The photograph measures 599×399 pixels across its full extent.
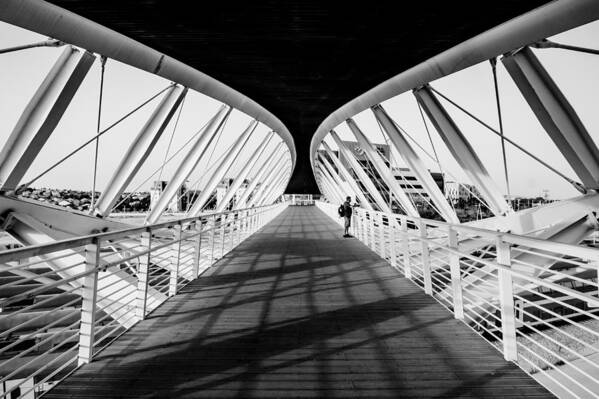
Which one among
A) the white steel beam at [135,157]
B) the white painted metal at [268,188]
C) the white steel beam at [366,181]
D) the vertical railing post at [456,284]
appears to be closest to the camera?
the vertical railing post at [456,284]

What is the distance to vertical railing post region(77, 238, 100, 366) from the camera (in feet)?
11.5

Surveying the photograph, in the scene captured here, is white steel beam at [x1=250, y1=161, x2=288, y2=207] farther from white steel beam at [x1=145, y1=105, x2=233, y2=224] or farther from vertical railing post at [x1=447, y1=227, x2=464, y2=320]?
vertical railing post at [x1=447, y1=227, x2=464, y2=320]

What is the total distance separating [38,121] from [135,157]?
84.5 inches

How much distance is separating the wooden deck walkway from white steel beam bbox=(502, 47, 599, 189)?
379 centimetres

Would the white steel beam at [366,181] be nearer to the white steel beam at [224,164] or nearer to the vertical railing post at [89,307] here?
the white steel beam at [224,164]

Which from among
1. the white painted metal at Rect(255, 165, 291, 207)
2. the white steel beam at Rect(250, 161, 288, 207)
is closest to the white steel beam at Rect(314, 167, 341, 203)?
the white painted metal at Rect(255, 165, 291, 207)

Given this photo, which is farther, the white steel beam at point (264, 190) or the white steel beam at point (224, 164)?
the white steel beam at point (264, 190)

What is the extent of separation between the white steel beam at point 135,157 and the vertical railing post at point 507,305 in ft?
21.9

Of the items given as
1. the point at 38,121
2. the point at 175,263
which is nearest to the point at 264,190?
the point at 175,263

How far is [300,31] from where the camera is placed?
587 centimetres

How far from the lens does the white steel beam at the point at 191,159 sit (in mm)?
9969

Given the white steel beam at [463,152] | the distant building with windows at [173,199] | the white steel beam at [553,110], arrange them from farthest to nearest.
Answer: the distant building with windows at [173,199], the white steel beam at [463,152], the white steel beam at [553,110]

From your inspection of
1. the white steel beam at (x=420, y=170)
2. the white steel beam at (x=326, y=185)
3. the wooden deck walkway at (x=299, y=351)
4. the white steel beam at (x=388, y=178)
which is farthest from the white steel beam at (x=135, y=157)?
the white steel beam at (x=326, y=185)

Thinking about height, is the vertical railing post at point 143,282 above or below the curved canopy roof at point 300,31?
below
